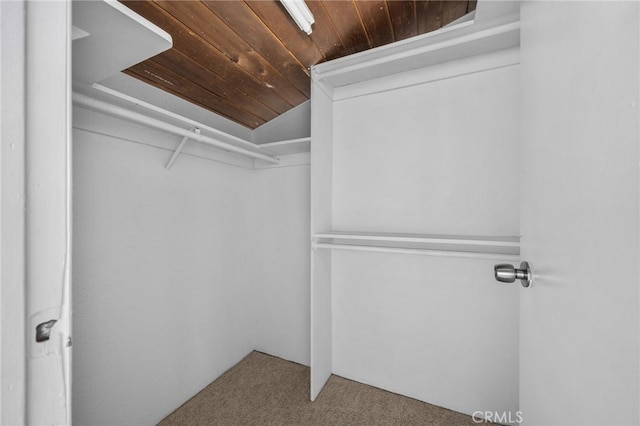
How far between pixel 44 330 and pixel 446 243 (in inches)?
60.1

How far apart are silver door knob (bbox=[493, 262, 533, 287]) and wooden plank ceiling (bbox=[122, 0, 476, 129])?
4.44 feet

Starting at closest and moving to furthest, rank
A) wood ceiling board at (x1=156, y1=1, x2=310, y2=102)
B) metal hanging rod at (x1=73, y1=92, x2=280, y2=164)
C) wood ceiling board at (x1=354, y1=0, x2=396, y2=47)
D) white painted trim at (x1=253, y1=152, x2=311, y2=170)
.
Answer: metal hanging rod at (x1=73, y1=92, x2=280, y2=164), wood ceiling board at (x1=156, y1=1, x2=310, y2=102), wood ceiling board at (x1=354, y1=0, x2=396, y2=47), white painted trim at (x1=253, y1=152, x2=311, y2=170)

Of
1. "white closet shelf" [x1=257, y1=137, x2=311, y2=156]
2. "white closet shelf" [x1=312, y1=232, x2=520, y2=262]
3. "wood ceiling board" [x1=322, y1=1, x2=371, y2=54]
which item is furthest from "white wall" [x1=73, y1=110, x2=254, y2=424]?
"wood ceiling board" [x1=322, y1=1, x2=371, y2=54]

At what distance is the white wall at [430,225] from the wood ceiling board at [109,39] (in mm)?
1234

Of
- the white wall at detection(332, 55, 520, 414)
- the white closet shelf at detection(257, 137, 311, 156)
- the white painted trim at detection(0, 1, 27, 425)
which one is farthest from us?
the white closet shelf at detection(257, 137, 311, 156)

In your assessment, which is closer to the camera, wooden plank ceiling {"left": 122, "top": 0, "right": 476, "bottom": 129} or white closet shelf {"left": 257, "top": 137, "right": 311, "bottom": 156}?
wooden plank ceiling {"left": 122, "top": 0, "right": 476, "bottom": 129}

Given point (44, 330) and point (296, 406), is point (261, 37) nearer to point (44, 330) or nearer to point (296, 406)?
point (44, 330)

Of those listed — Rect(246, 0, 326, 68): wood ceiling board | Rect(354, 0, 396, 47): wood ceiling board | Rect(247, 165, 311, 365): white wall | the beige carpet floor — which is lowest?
the beige carpet floor

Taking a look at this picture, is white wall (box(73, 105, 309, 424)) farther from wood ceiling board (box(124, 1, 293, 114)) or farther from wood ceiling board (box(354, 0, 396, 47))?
wood ceiling board (box(354, 0, 396, 47))

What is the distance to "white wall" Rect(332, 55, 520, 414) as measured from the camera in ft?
4.49

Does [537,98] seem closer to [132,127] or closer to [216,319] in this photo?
[132,127]

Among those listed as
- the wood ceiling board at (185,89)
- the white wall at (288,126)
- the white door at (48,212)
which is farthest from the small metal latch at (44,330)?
the white wall at (288,126)

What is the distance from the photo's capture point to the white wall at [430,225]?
1.37 meters

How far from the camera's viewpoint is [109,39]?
70cm
